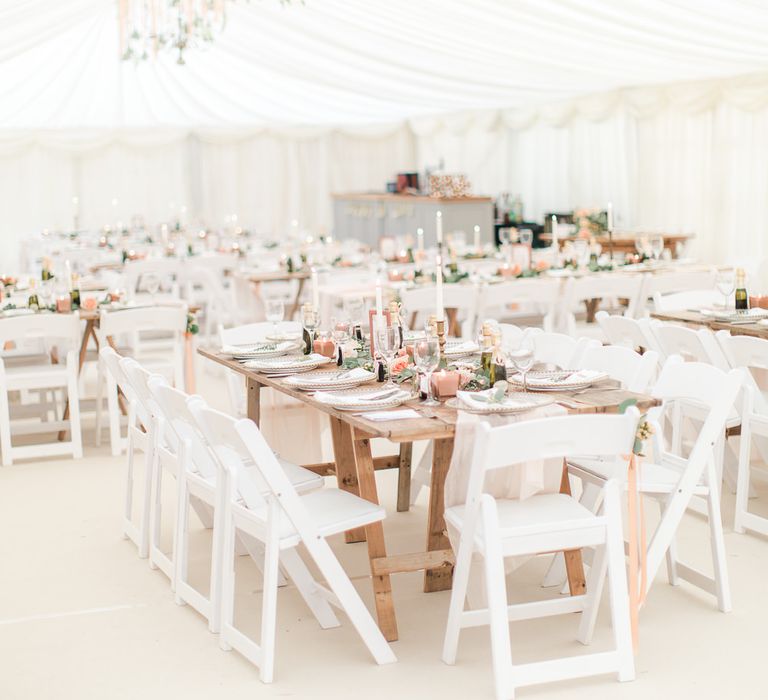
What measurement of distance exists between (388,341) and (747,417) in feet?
5.16

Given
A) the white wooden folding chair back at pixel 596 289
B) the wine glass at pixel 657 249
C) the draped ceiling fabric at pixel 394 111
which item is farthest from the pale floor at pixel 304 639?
the wine glass at pixel 657 249

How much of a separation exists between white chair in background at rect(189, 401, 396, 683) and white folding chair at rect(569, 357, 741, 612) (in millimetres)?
906

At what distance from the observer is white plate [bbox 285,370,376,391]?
4.30m

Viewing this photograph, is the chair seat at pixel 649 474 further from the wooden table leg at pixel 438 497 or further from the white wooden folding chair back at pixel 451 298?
the white wooden folding chair back at pixel 451 298

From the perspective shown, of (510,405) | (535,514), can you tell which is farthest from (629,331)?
(535,514)

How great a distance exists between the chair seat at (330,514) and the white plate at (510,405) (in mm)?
447

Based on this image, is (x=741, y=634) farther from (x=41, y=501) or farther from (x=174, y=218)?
(x=174, y=218)

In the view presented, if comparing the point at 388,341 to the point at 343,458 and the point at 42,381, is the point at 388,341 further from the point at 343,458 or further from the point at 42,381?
the point at 42,381

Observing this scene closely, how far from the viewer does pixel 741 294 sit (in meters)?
6.00

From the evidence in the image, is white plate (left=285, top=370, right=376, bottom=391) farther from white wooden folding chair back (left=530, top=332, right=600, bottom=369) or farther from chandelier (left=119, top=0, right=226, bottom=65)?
chandelier (left=119, top=0, right=226, bottom=65)

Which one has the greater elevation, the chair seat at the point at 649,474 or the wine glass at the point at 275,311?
the wine glass at the point at 275,311

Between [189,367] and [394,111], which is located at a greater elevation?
[394,111]

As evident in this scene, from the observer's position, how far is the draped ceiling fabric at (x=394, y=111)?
8703mm

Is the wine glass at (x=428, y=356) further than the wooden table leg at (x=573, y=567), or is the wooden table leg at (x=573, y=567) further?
the wine glass at (x=428, y=356)
